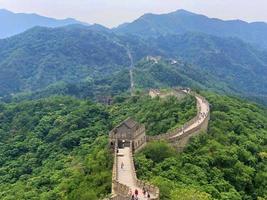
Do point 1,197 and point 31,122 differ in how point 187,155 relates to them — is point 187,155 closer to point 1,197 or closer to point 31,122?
point 1,197

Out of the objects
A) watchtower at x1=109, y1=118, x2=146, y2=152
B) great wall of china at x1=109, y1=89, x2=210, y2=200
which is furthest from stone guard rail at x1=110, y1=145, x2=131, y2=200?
watchtower at x1=109, y1=118, x2=146, y2=152

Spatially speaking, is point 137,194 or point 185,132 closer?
point 137,194

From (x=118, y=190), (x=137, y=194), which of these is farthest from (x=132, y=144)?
(x=137, y=194)

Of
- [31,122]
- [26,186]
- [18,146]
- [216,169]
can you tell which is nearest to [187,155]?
[216,169]

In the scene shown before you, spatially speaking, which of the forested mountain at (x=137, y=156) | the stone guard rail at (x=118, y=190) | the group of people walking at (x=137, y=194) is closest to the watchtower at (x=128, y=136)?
the forested mountain at (x=137, y=156)

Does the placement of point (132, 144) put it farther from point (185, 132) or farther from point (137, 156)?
point (185, 132)

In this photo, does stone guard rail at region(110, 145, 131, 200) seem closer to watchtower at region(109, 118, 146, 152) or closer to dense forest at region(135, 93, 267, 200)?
dense forest at region(135, 93, 267, 200)
